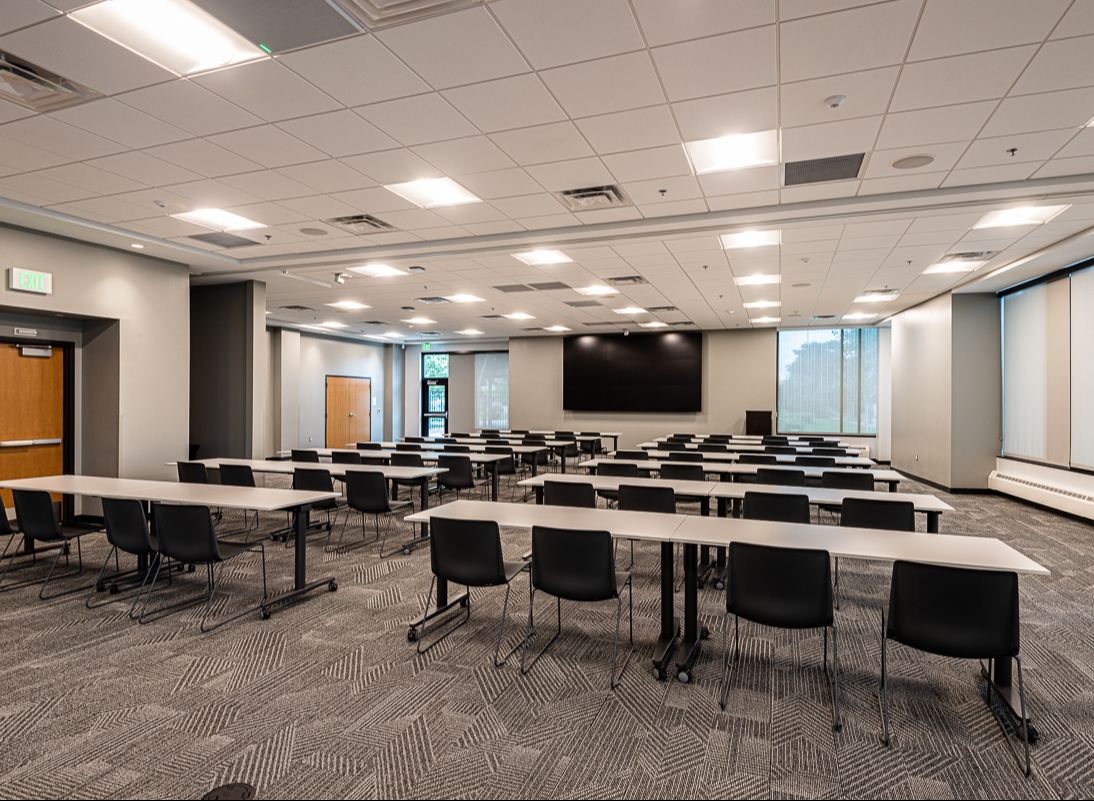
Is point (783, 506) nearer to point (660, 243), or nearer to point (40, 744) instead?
point (660, 243)

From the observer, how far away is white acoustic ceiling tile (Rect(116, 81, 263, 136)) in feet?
12.6

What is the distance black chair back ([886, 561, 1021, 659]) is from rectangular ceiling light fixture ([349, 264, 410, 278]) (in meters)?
7.54

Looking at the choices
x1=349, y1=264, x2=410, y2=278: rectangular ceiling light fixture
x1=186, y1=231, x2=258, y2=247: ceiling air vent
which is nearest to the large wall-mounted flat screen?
x1=349, y1=264, x2=410, y2=278: rectangular ceiling light fixture

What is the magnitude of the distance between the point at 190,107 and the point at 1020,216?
296 inches

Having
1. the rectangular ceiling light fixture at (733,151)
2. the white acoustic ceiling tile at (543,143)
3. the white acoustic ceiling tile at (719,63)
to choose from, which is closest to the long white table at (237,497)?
the white acoustic ceiling tile at (543,143)

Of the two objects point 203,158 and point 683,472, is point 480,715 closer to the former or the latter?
point 683,472

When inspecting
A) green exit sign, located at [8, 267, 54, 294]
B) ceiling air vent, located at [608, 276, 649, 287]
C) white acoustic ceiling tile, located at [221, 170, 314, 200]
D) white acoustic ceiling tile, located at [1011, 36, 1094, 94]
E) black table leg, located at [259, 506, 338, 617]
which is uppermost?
white acoustic ceiling tile, located at [221, 170, 314, 200]

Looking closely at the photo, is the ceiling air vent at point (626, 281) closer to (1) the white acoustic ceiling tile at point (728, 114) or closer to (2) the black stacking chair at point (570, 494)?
(2) the black stacking chair at point (570, 494)

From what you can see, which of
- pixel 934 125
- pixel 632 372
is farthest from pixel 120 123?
pixel 632 372

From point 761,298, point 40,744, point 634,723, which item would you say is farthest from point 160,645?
point 761,298

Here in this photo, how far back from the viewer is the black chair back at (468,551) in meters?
3.64

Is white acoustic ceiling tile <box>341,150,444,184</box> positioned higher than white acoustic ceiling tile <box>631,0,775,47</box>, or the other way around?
white acoustic ceiling tile <box>341,150,444,184</box>

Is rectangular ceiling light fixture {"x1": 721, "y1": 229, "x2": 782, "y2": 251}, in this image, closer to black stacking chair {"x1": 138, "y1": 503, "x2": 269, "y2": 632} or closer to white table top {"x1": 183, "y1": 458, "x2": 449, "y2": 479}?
white table top {"x1": 183, "y1": 458, "x2": 449, "y2": 479}

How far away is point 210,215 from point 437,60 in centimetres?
428
